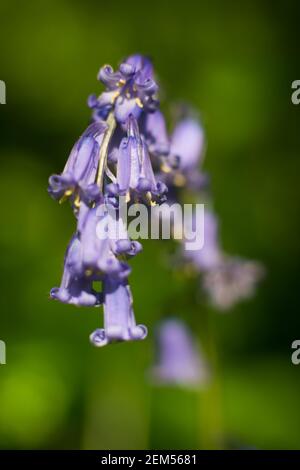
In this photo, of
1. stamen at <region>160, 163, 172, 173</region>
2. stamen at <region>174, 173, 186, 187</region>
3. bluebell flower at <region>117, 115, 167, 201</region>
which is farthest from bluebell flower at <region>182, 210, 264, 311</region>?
bluebell flower at <region>117, 115, 167, 201</region>

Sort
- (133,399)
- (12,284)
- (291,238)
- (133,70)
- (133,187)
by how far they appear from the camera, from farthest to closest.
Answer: (291,238) → (12,284) → (133,399) → (133,70) → (133,187)

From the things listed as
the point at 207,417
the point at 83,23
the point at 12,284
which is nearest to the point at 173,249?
the point at 207,417

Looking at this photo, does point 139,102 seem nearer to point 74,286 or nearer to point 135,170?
point 135,170

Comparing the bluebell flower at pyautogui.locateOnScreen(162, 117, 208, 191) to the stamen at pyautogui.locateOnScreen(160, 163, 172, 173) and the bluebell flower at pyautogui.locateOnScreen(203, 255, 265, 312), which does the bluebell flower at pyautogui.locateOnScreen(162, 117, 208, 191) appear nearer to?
the stamen at pyautogui.locateOnScreen(160, 163, 172, 173)

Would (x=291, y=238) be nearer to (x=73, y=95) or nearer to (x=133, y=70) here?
(x=73, y=95)

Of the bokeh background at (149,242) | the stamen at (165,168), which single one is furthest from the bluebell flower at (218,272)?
the stamen at (165,168)

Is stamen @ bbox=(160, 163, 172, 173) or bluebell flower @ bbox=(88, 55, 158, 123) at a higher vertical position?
bluebell flower @ bbox=(88, 55, 158, 123)
